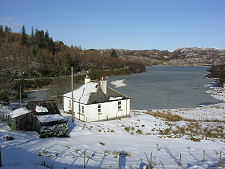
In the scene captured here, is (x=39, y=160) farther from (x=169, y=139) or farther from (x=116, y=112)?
(x=116, y=112)

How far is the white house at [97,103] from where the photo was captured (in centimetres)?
2377

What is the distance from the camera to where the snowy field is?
10.4 meters

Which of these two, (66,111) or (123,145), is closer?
(123,145)

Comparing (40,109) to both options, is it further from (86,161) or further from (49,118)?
(86,161)

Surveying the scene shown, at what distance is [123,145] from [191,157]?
4557mm

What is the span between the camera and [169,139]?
18.0 metres

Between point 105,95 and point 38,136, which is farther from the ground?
point 105,95

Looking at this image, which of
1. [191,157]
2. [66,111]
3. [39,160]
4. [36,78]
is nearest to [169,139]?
[191,157]

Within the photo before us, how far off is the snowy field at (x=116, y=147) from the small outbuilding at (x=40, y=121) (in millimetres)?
717

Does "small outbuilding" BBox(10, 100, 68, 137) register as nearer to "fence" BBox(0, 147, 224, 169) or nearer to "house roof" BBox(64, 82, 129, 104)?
"fence" BBox(0, 147, 224, 169)

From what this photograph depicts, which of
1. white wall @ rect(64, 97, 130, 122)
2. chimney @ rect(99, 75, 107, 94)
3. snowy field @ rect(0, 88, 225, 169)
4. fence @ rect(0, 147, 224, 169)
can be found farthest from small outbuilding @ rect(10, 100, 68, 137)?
chimney @ rect(99, 75, 107, 94)

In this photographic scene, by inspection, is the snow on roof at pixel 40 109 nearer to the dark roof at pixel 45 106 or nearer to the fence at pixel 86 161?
the dark roof at pixel 45 106

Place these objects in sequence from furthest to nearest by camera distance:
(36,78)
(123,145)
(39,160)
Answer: (36,78)
(123,145)
(39,160)

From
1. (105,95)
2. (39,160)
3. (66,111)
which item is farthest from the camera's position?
(66,111)
